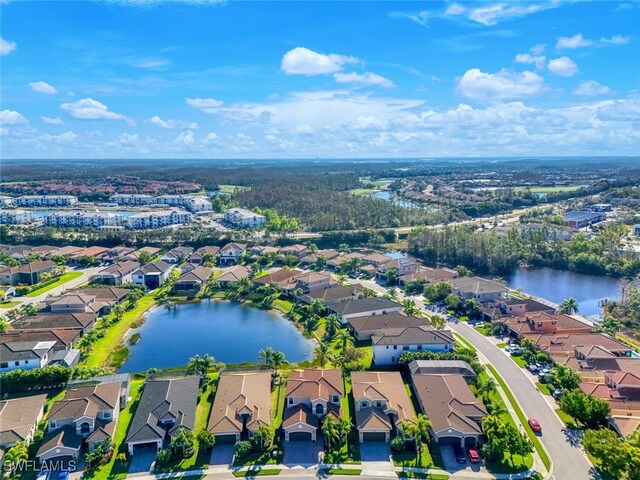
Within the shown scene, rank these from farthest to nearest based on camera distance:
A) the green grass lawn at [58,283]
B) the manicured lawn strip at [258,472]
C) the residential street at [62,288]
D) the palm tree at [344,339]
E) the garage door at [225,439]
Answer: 1. the green grass lawn at [58,283]
2. the residential street at [62,288]
3. the palm tree at [344,339]
4. the garage door at [225,439]
5. the manicured lawn strip at [258,472]

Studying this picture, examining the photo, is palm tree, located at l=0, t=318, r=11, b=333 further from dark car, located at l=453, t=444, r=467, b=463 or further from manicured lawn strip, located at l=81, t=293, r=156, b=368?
dark car, located at l=453, t=444, r=467, b=463

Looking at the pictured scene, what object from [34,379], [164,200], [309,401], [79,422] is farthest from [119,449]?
[164,200]

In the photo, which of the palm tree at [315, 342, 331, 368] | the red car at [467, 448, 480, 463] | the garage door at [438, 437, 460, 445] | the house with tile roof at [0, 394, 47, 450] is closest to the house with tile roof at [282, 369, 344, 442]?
the palm tree at [315, 342, 331, 368]

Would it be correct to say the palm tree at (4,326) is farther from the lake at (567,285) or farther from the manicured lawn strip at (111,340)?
the lake at (567,285)

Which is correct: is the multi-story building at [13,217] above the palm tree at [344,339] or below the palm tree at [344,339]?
above

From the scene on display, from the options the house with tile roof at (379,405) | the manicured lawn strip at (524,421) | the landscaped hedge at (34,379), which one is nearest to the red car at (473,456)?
the manicured lawn strip at (524,421)

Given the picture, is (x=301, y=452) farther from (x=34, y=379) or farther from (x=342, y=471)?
(x=34, y=379)

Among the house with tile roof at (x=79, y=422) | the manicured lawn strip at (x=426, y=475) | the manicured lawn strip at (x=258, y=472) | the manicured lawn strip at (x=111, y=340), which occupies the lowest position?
the manicured lawn strip at (x=258, y=472)

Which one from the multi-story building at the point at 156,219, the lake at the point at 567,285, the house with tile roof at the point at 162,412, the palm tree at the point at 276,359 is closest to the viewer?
the house with tile roof at the point at 162,412
